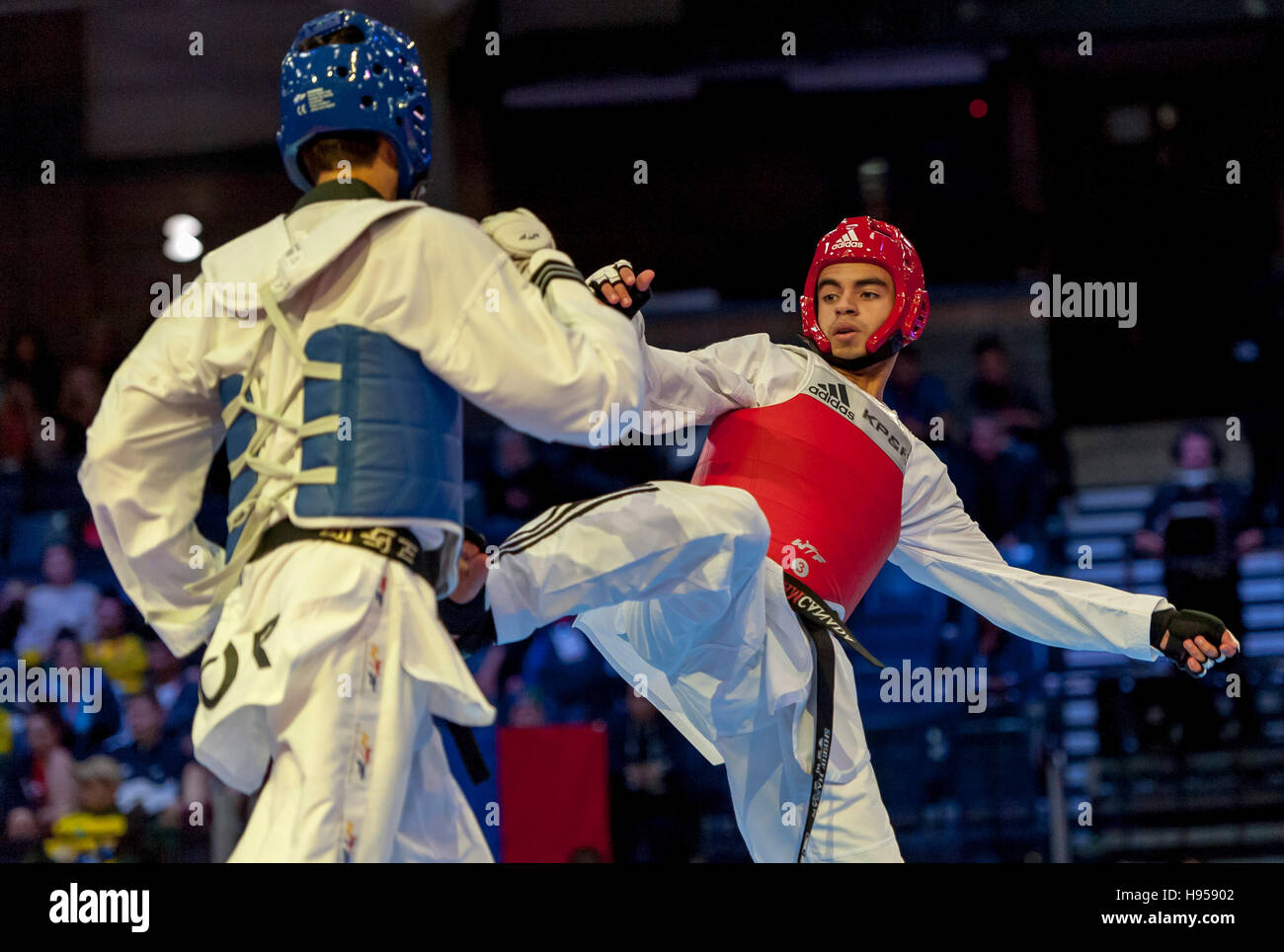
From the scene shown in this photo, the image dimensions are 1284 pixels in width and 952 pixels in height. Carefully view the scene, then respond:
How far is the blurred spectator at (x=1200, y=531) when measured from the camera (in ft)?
26.9

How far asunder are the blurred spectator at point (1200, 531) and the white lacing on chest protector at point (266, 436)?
6138mm

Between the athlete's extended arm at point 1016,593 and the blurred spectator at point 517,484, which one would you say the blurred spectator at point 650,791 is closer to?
the blurred spectator at point 517,484

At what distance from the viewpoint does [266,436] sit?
11.3 feet

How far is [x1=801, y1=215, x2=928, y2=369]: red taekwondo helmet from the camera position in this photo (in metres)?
5.43

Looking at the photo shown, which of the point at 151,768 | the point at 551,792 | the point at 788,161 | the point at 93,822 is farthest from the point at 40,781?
the point at 788,161

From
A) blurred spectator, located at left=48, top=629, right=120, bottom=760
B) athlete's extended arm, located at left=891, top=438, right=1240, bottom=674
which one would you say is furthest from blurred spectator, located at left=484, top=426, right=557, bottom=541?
athlete's extended arm, located at left=891, top=438, right=1240, bottom=674

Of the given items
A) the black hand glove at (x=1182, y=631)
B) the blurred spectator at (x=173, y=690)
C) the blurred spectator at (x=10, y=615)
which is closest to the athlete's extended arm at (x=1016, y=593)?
the black hand glove at (x=1182, y=631)

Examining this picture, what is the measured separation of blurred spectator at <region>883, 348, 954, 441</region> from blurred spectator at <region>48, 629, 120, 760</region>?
4.80 metres

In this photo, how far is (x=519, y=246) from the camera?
3748 millimetres

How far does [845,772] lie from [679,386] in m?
1.38

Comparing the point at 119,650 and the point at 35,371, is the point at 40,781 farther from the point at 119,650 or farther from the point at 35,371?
the point at 35,371

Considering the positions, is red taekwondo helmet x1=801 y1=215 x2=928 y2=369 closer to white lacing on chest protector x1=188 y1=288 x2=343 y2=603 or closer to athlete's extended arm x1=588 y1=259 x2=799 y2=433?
athlete's extended arm x1=588 y1=259 x2=799 y2=433

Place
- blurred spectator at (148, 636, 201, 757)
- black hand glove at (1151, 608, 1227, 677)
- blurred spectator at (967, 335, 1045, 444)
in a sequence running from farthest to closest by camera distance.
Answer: blurred spectator at (967, 335, 1045, 444)
blurred spectator at (148, 636, 201, 757)
black hand glove at (1151, 608, 1227, 677)
